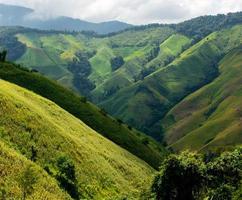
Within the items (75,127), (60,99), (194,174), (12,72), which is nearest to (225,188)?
(194,174)

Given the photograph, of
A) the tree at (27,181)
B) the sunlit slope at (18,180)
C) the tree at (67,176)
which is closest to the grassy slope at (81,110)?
the tree at (67,176)

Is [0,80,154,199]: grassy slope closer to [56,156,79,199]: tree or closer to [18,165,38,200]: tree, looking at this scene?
[56,156,79,199]: tree

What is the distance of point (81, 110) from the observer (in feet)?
543

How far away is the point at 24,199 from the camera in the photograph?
66375mm

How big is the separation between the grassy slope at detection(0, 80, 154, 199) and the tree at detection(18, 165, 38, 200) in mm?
15301

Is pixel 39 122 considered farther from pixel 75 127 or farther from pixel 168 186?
pixel 168 186

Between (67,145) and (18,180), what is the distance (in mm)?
32864

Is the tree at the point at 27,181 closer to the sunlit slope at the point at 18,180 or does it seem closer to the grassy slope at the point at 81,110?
the sunlit slope at the point at 18,180

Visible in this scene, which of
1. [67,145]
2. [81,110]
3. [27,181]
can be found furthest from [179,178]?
[81,110]

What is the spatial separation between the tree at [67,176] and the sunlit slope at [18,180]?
10.2ft

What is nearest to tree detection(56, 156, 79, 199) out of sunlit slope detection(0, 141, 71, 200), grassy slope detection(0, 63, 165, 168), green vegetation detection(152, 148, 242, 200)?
sunlit slope detection(0, 141, 71, 200)

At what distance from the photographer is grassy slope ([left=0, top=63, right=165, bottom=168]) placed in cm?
15888

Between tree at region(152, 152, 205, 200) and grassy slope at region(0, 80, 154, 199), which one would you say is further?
grassy slope at region(0, 80, 154, 199)

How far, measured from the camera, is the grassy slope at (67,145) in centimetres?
8956
